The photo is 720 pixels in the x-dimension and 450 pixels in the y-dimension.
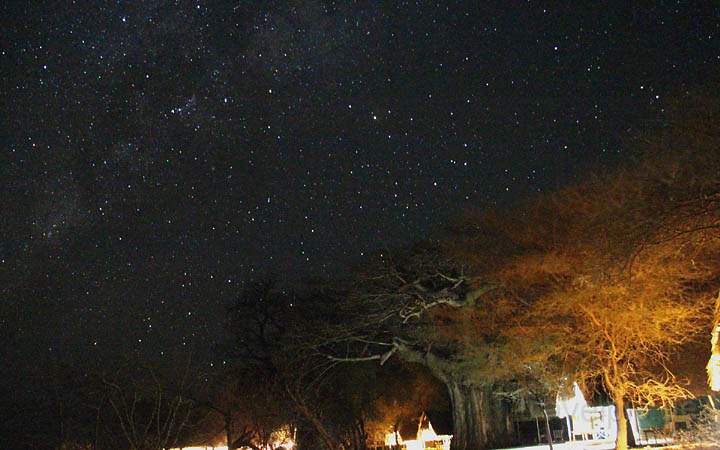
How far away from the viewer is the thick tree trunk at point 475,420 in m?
28.8

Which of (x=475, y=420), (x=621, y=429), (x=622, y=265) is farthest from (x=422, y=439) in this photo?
(x=622, y=265)

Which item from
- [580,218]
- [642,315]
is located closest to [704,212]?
[642,315]

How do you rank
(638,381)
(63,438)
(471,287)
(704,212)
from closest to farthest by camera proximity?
(704,212), (638,381), (471,287), (63,438)

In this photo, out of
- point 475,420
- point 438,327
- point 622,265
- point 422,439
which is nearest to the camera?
point 622,265

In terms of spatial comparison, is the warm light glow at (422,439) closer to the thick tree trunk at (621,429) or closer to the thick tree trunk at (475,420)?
the thick tree trunk at (475,420)

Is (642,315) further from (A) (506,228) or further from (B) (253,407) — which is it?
(B) (253,407)

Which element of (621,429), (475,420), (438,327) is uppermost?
(438,327)

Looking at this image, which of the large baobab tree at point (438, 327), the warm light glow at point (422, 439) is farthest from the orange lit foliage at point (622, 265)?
the warm light glow at point (422, 439)

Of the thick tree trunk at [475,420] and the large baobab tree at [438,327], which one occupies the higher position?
the large baobab tree at [438,327]

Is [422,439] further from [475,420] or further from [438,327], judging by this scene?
[438,327]

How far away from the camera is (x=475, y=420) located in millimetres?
28938

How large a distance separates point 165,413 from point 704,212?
93.3ft

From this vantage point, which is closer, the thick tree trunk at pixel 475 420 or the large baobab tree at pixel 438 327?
the large baobab tree at pixel 438 327

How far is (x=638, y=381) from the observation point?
19.9 meters
